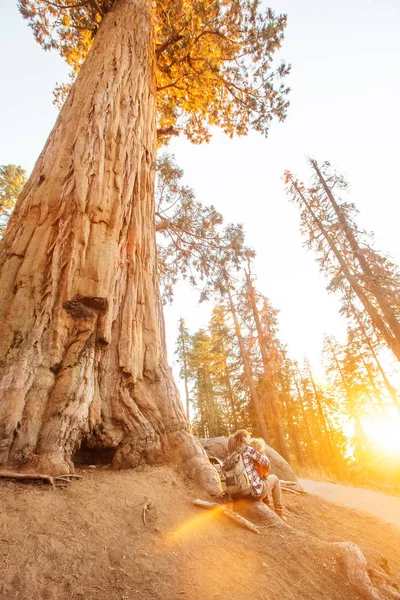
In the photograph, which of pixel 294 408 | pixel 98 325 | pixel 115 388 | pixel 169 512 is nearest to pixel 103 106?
pixel 98 325

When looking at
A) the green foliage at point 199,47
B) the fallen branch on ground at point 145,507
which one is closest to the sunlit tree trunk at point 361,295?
the green foliage at point 199,47

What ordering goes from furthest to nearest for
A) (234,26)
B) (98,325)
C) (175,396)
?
(234,26)
(175,396)
(98,325)

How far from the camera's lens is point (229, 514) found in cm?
259

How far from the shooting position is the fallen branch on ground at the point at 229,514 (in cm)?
255

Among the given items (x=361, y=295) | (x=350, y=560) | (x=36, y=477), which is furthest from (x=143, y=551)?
(x=361, y=295)

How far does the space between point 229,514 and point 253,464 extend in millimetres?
788

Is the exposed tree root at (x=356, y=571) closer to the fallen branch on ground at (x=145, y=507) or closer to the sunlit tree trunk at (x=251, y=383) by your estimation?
the fallen branch on ground at (x=145, y=507)

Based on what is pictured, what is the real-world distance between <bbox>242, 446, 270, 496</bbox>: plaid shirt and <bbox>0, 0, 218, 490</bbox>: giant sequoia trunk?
40 centimetres

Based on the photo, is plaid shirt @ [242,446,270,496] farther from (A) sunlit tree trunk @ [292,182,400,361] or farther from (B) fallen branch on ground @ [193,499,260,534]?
(A) sunlit tree trunk @ [292,182,400,361]

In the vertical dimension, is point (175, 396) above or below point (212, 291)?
below

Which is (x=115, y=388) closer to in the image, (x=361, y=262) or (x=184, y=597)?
(x=184, y=597)

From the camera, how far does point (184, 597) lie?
5.34ft

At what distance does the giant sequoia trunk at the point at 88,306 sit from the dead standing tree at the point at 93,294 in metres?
0.01

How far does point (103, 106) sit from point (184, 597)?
17.6 ft
